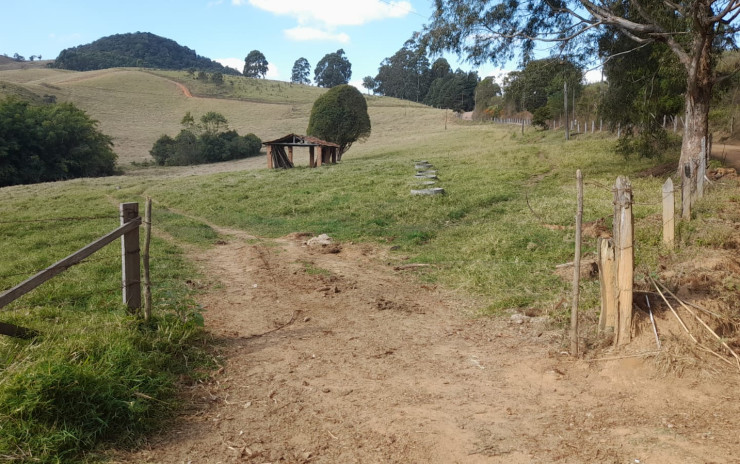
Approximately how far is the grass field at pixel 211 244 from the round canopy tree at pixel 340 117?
9.26 metres

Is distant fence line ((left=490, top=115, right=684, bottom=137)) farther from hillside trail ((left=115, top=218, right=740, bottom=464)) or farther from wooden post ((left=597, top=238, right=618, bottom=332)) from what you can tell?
hillside trail ((left=115, top=218, right=740, bottom=464))

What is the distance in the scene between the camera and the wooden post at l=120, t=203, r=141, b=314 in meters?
5.38

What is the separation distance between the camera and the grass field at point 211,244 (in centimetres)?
384

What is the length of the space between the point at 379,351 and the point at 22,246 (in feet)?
30.0

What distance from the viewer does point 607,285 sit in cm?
528

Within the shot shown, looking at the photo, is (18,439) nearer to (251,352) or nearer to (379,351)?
(251,352)

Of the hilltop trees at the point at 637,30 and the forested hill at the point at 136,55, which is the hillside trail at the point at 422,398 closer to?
the hilltop trees at the point at 637,30

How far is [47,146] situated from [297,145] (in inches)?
838

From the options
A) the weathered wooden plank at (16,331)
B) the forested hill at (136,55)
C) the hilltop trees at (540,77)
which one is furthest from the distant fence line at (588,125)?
the forested hill at (136,55)

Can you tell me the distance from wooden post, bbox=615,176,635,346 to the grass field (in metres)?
1.04

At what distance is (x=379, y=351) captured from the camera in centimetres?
570

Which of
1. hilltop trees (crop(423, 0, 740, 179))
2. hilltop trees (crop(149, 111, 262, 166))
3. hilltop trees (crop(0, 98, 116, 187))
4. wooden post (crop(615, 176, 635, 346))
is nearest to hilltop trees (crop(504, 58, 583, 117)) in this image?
hilltop trees (crop(423, 0, 740, 179))

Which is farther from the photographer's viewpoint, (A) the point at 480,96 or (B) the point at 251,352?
(A) the point at 480,96

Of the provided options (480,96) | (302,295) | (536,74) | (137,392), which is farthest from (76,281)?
(480,96)
